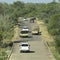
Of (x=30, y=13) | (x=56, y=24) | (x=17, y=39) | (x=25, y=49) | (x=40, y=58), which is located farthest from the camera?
(x=30, y=13)

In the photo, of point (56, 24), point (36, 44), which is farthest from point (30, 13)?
point (36, 44)

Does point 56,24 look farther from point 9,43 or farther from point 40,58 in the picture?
point 40,58

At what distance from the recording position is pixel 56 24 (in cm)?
5369

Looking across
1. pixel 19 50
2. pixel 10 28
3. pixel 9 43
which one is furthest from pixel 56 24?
pixel 19 50

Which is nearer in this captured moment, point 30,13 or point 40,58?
point 40,58

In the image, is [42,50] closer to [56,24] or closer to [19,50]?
[19,50]

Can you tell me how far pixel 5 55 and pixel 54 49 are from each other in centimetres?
707

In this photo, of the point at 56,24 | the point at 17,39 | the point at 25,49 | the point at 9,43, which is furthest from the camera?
the point at 56,24

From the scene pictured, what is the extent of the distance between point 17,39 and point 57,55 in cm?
1481

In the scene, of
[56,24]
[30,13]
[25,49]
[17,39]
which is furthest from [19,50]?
[30,13]

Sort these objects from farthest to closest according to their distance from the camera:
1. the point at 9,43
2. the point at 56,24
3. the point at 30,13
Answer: the point at 30,13
the point at 56,24
the point at 9,43

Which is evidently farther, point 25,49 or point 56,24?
point 56,24

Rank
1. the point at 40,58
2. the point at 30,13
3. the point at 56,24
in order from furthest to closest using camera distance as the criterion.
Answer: the point at 30,13 → the point at 56,24 → the point at 40,58

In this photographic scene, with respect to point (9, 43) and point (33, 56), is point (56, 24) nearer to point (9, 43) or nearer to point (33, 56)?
point (9, 43)
